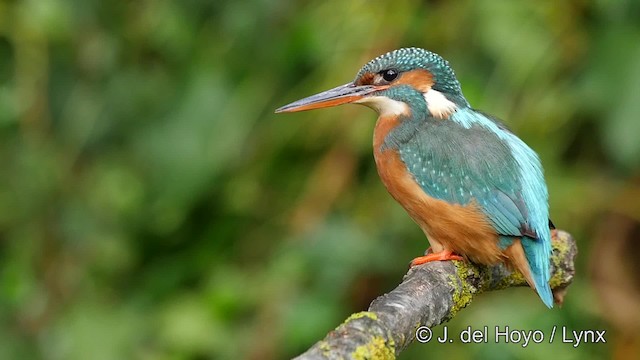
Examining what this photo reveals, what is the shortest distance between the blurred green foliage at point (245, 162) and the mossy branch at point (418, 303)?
56 cm

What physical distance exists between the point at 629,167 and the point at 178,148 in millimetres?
1384

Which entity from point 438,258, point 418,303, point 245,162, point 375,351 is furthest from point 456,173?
point 245,162

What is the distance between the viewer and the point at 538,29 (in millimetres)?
3223

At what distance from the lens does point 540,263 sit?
2.33 meters

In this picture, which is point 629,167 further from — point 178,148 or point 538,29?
point 178,148

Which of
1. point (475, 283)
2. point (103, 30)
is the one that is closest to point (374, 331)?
point (475, 283)

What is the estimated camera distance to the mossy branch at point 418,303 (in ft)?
5.58

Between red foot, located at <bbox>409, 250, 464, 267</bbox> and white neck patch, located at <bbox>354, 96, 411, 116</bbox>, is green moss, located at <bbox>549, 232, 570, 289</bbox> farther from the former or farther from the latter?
white neck patch, located at <bbox>354, 96, 411, 116</bbox>

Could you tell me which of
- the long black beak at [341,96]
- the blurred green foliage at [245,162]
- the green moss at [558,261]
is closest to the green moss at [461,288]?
the green moss at [558,261]

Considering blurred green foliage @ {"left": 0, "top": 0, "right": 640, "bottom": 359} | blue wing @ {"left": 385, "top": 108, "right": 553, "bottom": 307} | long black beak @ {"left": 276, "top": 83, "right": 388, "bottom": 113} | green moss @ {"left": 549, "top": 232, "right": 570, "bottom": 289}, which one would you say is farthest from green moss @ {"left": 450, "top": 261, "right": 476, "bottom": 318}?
blurred green foliage @ {"left": 0, "top": 0, "right": 640, "bottom": 359}

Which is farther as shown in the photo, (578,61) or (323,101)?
(578,61)

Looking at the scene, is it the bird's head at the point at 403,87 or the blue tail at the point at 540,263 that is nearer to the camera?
the blue tail at the point at 540,263

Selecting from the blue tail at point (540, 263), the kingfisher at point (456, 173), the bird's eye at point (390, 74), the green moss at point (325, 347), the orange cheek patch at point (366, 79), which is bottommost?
the green moss at point (325, 347)

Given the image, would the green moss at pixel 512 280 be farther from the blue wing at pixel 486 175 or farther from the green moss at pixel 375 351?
the green moss at pixel 375 351
